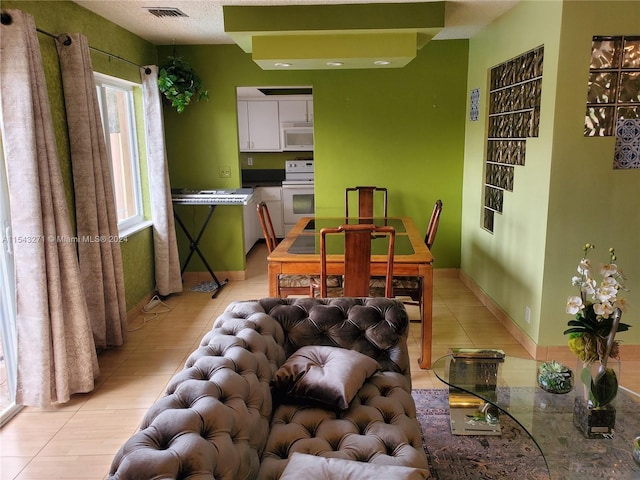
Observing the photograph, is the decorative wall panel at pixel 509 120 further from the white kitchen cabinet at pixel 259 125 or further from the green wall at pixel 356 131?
the white kitchen cabinet at pixel 259 125

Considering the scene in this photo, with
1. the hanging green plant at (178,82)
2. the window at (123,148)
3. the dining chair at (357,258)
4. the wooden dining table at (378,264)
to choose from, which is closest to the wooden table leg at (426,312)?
the wooden dining table at (378,264)

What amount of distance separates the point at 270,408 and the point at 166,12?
2962 mm

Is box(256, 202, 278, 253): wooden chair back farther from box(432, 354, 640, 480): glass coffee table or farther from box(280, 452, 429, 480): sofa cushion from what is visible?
box(280, 452, 429, 480): sofa cushion

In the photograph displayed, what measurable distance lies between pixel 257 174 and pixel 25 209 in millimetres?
4724

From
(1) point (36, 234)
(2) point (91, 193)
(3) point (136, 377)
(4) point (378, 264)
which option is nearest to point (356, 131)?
(4) point (378, 264)

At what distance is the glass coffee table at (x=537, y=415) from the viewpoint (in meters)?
1.72

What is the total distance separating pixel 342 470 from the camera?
144 cm

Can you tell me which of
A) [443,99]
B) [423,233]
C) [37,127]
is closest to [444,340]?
[423,233]

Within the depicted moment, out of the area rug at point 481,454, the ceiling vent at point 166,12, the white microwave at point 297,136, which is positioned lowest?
the area rug at point 481,454

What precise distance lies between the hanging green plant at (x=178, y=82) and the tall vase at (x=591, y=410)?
3757mm

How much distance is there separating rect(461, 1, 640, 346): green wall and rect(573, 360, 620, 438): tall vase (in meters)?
1.26

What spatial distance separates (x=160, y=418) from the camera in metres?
1.36

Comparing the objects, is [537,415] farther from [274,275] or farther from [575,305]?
[274,275]

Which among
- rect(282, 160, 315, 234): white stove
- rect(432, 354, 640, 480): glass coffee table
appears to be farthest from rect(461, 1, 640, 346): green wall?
rect(282, 160, 315, 234): white stove
